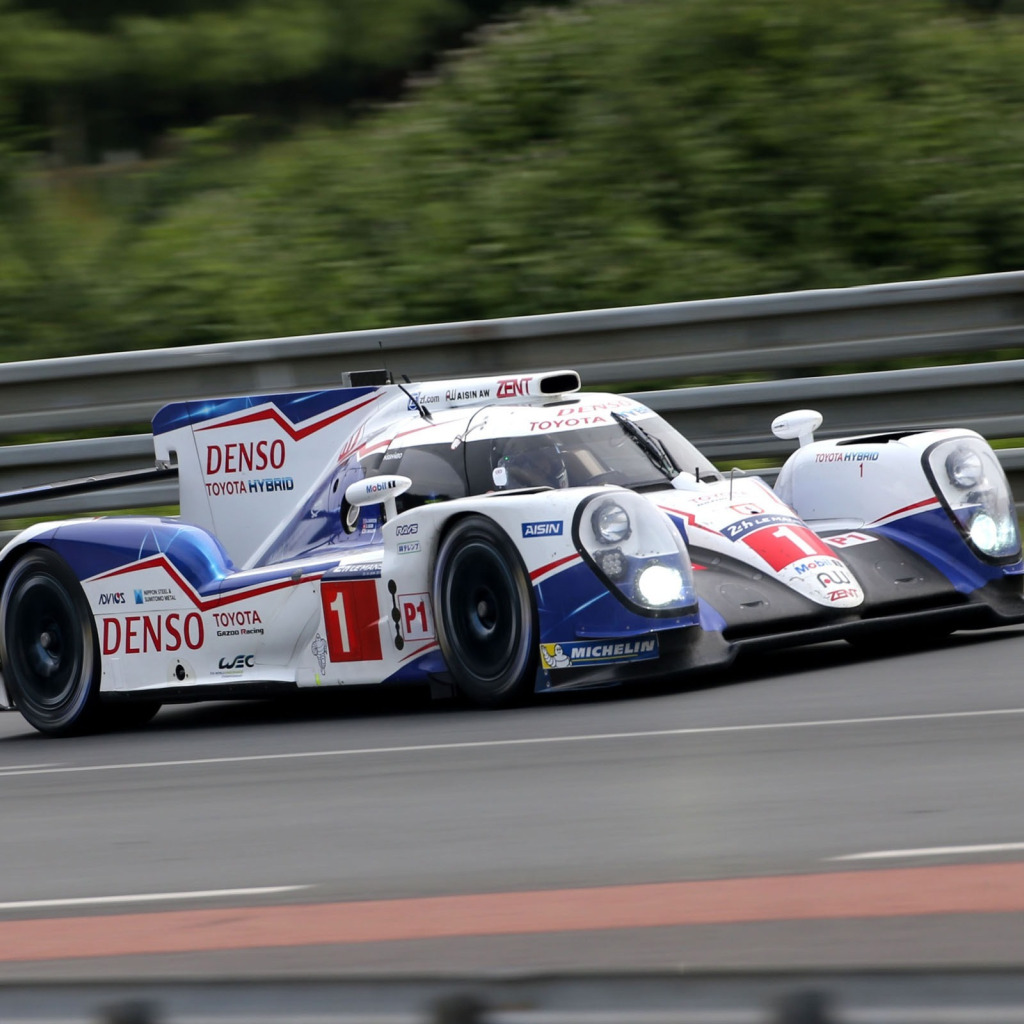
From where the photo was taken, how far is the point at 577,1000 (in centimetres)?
262

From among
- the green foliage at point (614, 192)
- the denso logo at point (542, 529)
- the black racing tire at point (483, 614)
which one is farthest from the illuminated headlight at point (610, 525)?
the green foliage at point (614, 192)

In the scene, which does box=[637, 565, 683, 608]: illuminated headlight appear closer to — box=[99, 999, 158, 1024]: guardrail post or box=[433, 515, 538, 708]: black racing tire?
box=[433, 515, 538, 708]: black racing tire

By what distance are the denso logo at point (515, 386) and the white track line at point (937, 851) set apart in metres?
4.22

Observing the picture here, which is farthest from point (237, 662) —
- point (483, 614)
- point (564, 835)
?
point (564, 835)

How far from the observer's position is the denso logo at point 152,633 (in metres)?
8.76

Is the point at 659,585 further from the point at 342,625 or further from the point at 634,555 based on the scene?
the point at 342,625

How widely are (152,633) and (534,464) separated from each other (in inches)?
79.6

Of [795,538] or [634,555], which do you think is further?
[795,538]

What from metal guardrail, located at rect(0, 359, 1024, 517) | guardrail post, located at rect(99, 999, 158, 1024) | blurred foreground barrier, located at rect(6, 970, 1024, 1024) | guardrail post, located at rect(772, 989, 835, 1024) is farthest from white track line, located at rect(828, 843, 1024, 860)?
metal guardrail, located at rect(0, 359, 1024, 517)

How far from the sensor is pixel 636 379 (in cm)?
1105

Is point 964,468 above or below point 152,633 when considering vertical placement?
above

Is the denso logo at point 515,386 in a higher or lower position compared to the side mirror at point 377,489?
higher

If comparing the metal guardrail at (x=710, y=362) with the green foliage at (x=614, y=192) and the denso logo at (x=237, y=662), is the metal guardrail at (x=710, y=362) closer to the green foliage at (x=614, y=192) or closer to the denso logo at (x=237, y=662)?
the green foliage at (x=614, y=192)

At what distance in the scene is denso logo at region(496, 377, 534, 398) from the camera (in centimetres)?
868
